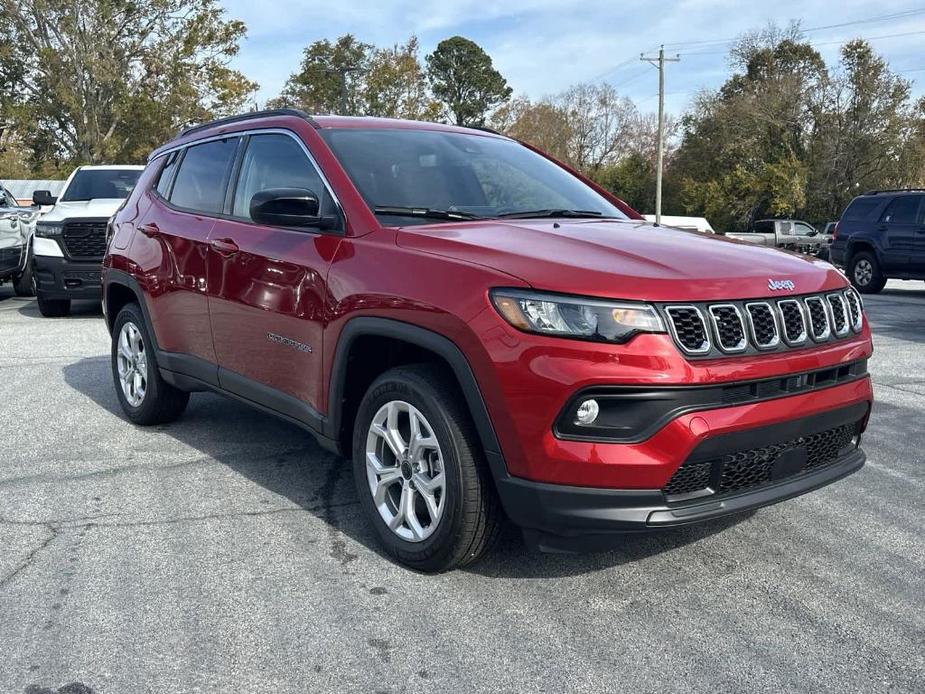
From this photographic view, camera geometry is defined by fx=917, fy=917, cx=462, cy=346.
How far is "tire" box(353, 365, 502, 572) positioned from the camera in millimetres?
3240

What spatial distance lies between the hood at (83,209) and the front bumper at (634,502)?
30.0 ft

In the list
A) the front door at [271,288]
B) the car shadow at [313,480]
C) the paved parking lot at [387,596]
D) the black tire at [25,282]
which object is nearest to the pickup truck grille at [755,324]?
the car shadow at [313,480]

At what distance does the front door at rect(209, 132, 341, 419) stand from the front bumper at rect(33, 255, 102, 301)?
710cm

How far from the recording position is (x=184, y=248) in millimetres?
4984

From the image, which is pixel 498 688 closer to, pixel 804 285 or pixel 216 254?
pixel 804 285

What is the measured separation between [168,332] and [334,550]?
A: 2.11 m

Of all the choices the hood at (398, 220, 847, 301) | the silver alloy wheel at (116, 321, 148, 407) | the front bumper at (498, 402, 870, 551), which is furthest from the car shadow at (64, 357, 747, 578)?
the hood at (398, 220, 847, 301)

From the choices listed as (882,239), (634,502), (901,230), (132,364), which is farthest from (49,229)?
(901,230)

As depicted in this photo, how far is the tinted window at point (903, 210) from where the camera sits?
15.4 meters

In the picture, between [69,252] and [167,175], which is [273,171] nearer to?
[167,175]

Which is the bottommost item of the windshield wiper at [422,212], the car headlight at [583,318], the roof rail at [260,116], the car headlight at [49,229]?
the car headlight at [583,318]

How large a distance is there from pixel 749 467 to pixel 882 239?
46.6 feet

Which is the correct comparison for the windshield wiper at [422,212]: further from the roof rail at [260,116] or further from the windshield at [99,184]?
the windshield at [99,184]

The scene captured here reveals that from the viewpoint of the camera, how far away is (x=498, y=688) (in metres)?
2.69
